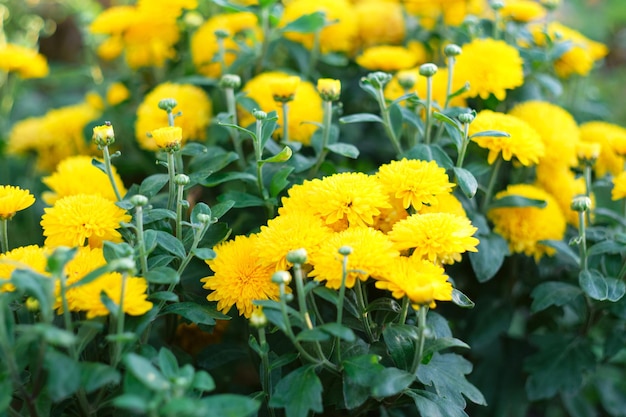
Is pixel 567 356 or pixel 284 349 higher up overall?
pixel 284 349

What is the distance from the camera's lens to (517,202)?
3.72 ft

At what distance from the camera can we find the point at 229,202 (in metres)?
0.95

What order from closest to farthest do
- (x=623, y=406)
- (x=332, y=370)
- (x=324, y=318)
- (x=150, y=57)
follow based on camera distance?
(x=332, y=370)
(x=324, y=318)
(x=623, y=406)
(x=150, y=57)

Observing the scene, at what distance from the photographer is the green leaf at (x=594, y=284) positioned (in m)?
1.04

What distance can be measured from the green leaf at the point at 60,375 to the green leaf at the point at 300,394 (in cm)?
24

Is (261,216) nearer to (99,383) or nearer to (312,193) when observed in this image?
(312,193)

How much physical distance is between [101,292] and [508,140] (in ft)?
2.28

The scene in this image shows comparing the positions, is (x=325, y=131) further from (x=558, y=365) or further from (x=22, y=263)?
(x=558, y=365)

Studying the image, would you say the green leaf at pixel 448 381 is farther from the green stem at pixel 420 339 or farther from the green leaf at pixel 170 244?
the green leaf at pixel 170 244

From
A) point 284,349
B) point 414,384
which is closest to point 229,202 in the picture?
A: point 284,349

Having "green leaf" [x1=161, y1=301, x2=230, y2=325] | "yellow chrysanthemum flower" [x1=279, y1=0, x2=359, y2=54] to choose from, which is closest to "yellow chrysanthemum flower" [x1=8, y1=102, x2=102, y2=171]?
"yellow chrysanthemum flower" [x1=279, y1=0, x2=359, y2=54]

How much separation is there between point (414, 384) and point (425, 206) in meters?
0.28

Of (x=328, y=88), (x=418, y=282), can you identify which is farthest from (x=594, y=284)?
(x=328, y=88)

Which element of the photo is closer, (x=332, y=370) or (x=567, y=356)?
(x=332, y=370)
